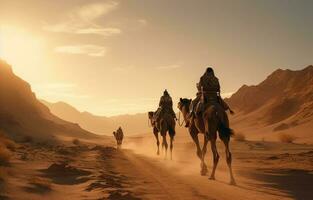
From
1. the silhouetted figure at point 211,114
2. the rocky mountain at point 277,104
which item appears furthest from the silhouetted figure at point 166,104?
the rocky mountain at point 277,104

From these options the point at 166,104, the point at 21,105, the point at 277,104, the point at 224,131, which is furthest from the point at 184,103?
the point at 277,104

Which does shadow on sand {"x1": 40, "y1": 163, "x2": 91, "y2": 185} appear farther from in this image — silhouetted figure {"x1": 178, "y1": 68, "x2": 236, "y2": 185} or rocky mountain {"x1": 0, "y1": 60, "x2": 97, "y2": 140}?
rocky mountain {"x1": 0, "y1": 60, "x2": 97, "y2": 140}

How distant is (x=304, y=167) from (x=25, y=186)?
39.9 ft

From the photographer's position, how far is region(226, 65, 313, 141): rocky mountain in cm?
7875

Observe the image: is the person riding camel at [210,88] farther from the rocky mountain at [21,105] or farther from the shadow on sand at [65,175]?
the rocky mountain at [21,105]

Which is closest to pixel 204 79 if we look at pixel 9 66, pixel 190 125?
pixel 190 125

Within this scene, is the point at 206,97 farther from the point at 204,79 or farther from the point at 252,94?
the point at 252,94

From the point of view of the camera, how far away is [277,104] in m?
98.6

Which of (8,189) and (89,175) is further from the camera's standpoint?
(89,175)

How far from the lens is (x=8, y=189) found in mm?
11039

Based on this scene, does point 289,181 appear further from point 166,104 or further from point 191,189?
point 166,104

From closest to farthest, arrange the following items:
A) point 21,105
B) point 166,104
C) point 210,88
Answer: point 210,88
point 166,104
point 21,105

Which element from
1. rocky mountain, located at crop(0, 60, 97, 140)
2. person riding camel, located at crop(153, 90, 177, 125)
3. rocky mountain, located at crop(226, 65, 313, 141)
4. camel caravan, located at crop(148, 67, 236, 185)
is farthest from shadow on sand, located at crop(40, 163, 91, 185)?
rocky mountain, located at crop(0, 60, 97, 140)

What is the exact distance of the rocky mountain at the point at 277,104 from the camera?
78.8 m
